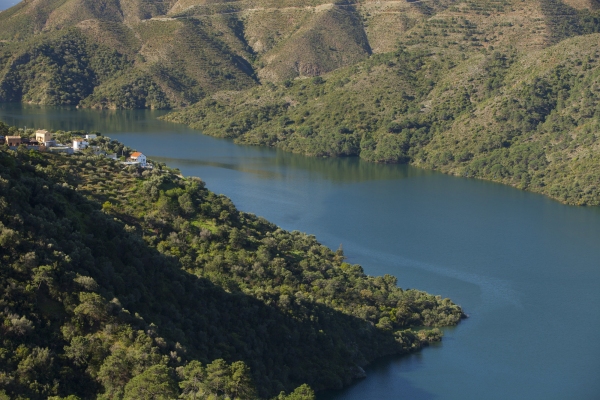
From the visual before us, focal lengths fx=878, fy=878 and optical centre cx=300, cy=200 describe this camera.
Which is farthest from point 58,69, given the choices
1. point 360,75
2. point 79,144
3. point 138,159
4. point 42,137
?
point 42,137

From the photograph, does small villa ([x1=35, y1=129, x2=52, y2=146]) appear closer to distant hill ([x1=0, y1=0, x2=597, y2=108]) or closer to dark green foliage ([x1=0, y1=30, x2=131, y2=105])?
distant hill ([x1=0, y1=0, x2=597, y2=108])

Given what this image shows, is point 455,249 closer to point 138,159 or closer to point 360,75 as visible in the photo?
point 138,159

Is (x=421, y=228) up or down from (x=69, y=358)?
down

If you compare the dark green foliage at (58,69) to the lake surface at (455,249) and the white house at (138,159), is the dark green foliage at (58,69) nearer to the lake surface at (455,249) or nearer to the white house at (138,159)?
the lake surface at (455,249)

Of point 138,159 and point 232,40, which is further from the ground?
point 232,40

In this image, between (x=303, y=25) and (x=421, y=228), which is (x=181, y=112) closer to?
(x=303, y=25)

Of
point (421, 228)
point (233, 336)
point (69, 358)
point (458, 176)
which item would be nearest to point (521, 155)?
point (458, 176)
